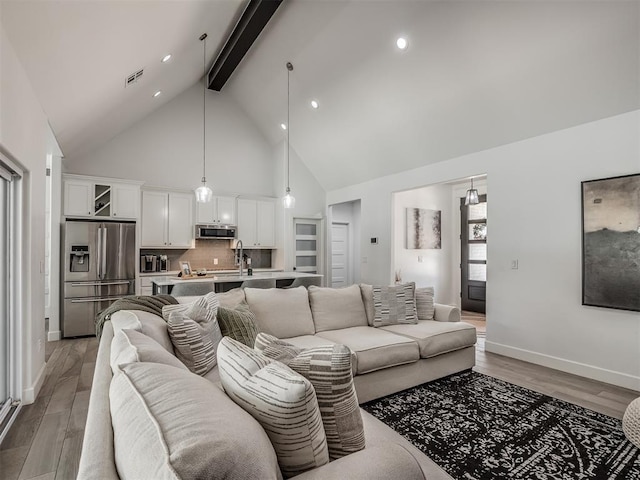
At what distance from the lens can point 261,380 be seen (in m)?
1.00

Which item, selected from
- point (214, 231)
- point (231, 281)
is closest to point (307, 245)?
point (214, 231)

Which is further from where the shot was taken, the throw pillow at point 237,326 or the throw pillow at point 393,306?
the throw pillow at point 393,306

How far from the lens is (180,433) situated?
67cm

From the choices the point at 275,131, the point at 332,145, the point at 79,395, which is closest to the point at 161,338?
the point at 79,395

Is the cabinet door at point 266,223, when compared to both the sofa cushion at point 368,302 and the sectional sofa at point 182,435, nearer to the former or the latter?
the sofa cushion at point 368,302

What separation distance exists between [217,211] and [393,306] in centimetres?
422

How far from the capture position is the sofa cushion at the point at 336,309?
136 inches

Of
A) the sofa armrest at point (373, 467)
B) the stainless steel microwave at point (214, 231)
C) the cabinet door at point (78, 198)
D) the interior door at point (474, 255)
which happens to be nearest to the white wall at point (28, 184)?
the cabinet door at point (78, 198)

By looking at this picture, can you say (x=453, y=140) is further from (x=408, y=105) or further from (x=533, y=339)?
(x=533, y=339)

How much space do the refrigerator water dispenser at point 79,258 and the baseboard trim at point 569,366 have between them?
5.63 metres

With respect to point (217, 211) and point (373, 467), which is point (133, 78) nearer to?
point (217, 211)

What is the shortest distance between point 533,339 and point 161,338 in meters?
3.93

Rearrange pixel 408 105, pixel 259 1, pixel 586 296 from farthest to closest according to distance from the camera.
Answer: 1. pixel 408 105
2. pixel 259 1
3. pixel 586 296

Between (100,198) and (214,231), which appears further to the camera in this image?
(214,231)
